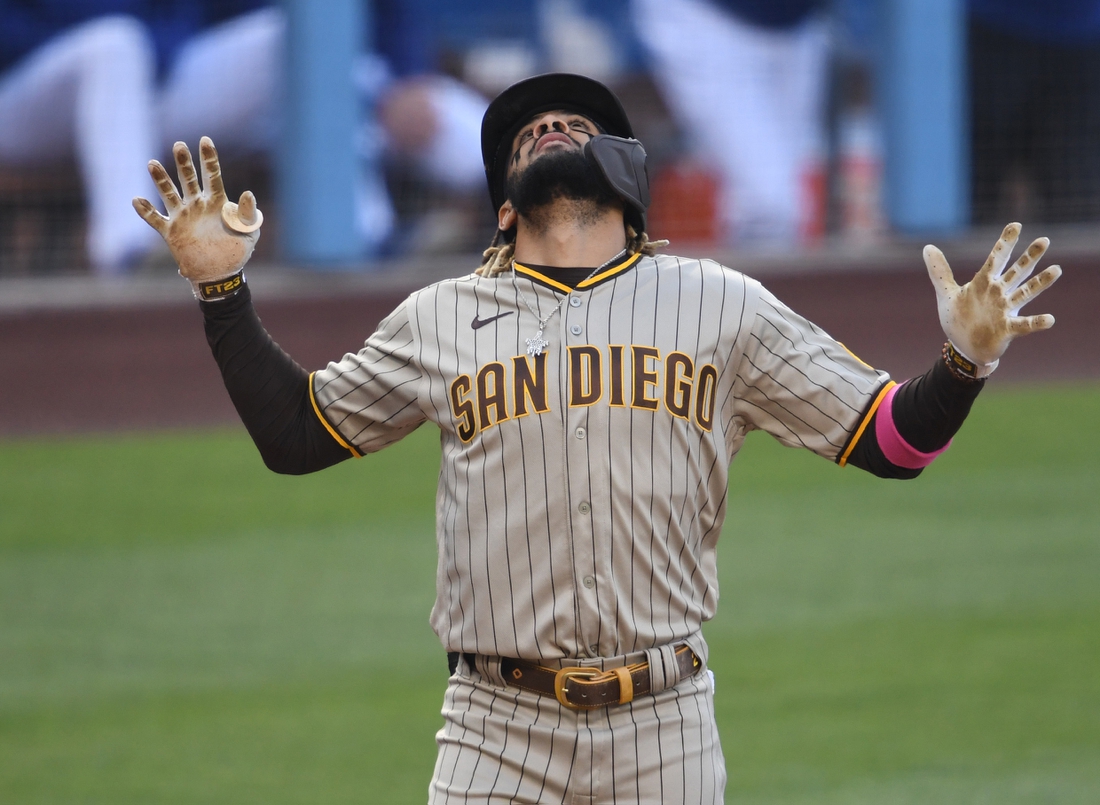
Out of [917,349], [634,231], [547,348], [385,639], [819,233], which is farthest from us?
[819,233]

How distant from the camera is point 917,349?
1161 centimetres

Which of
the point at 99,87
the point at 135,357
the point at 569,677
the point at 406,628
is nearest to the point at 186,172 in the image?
the point at 569,677

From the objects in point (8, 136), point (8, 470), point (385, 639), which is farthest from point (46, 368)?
point (385, 639)

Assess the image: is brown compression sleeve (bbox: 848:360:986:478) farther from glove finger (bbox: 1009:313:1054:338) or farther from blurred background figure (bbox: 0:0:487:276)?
blurred background figure (bbox: 0:0:487:276)

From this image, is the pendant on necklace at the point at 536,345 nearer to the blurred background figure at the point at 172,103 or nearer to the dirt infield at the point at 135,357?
the dirt infield at the point at 135,357

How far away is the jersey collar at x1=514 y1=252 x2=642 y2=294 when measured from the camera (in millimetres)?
3008

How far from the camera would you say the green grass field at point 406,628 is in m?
5.31

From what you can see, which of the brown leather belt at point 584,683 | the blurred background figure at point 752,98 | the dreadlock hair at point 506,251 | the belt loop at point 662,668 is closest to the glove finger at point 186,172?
the dreadlock hair at point 506,251

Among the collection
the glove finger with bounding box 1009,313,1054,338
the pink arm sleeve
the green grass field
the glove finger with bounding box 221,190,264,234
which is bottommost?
the green grass field

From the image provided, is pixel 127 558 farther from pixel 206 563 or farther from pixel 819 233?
pixel 819 233

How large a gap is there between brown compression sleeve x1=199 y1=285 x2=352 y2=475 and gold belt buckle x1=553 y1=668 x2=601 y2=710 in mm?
691

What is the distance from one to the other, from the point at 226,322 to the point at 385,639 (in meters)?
3.94

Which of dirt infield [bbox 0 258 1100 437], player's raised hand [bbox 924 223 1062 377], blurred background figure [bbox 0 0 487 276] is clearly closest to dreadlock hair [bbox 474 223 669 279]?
player's raised hand [bbox 924 223 1062 377]

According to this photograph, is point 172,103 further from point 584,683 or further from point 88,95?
point 584,683
